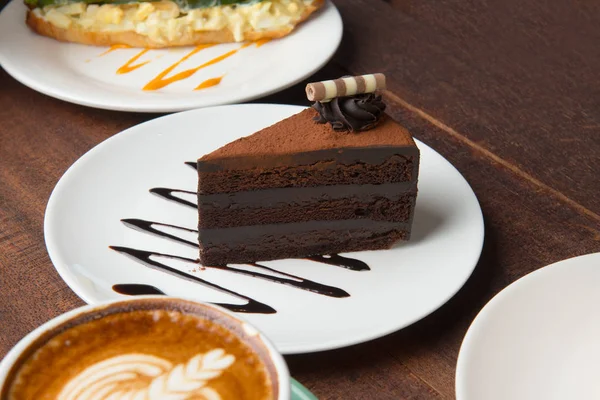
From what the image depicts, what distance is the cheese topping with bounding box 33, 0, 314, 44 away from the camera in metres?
2.38

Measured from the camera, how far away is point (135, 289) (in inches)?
57.9

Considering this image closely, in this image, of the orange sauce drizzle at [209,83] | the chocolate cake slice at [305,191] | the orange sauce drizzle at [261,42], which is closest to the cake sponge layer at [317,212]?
the chocolate cake slice at [305,191]

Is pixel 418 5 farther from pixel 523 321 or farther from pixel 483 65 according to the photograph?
pixel 523 321

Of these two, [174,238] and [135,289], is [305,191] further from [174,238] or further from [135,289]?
[135,289]

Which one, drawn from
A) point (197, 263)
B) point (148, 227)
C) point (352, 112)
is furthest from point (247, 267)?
point (352, 112)

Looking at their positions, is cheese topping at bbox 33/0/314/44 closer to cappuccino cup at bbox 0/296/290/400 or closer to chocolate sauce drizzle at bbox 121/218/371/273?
chocolate sauce drizzle at bbox 121/218/371/273

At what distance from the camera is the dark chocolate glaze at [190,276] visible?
1434 mm

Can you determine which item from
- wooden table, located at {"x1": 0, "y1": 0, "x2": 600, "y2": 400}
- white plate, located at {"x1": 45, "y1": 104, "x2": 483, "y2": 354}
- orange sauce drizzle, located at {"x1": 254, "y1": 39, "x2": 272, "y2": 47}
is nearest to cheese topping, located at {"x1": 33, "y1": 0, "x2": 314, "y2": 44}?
orange sauce drizzle, located at {"x1": 254, "y1": 39, "x2": 272, "y2": 47}

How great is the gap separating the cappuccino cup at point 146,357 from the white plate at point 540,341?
1.09 feet

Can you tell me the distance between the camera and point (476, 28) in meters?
2.47

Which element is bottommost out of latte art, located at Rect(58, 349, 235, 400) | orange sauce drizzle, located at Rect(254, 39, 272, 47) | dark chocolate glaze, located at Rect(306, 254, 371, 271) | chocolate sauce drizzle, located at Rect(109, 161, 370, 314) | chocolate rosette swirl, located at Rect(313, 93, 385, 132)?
dark chocolate glaze, located at Rect(306, 254, 371, 271)

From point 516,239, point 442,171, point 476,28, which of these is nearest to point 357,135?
point 442,171

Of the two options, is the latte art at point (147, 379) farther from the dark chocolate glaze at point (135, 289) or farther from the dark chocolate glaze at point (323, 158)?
the dark chocolate glaze at point (323, 158)

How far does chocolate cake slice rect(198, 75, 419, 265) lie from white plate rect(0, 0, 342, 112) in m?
0.44
